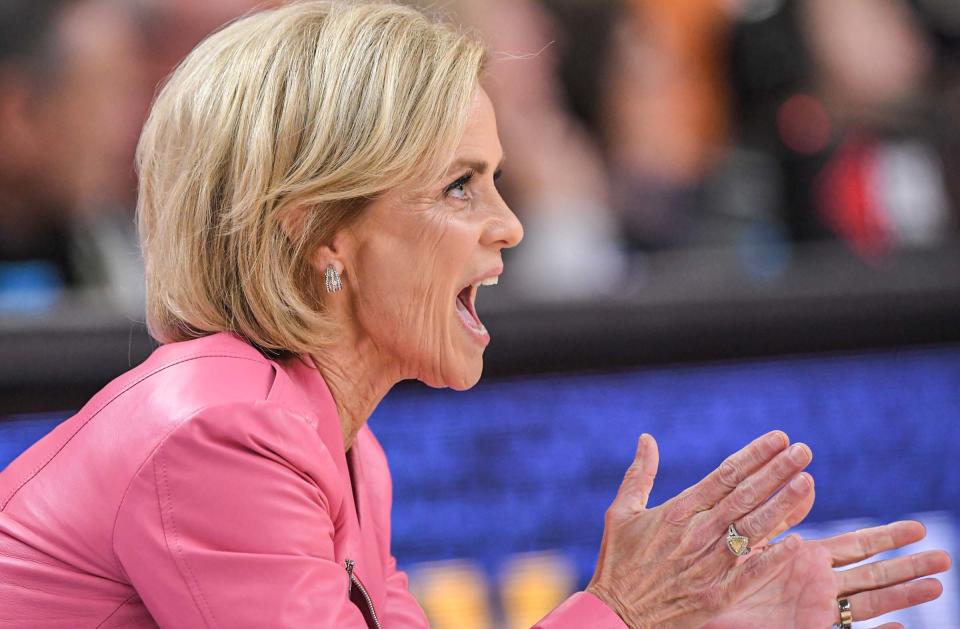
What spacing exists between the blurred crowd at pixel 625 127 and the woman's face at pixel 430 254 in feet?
4.63

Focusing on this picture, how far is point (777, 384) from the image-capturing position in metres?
2.92

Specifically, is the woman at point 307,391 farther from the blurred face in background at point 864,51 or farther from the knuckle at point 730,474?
the blurred face in background at point 864,51

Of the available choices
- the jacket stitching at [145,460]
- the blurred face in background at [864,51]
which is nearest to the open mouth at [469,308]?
the jacket stitching at [145,460]

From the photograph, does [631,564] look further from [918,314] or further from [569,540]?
[918,314]

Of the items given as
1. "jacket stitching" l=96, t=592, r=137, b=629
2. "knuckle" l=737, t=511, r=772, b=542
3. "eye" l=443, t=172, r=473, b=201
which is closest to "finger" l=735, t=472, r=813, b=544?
"knuckle" l=737, t=511, r=772, b=542

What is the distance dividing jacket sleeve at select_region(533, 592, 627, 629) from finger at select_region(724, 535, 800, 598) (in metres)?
0.13

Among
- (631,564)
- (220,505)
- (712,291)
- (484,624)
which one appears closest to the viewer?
(220,505)

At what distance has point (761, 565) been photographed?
1.31 metres

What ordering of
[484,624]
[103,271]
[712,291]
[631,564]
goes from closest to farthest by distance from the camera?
[631,564], [484,624], [103,271], [712,291]

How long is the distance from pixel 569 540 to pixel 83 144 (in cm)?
143

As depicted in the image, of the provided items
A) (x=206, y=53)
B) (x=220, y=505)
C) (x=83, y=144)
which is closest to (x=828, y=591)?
(x=220, y=505)

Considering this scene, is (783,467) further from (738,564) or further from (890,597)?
(890,597)

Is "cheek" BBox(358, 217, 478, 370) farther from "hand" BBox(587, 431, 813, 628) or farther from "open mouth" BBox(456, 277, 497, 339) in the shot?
"hand" BBox(587, 431, 813, 628)

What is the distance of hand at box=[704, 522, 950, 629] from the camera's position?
1.33m
